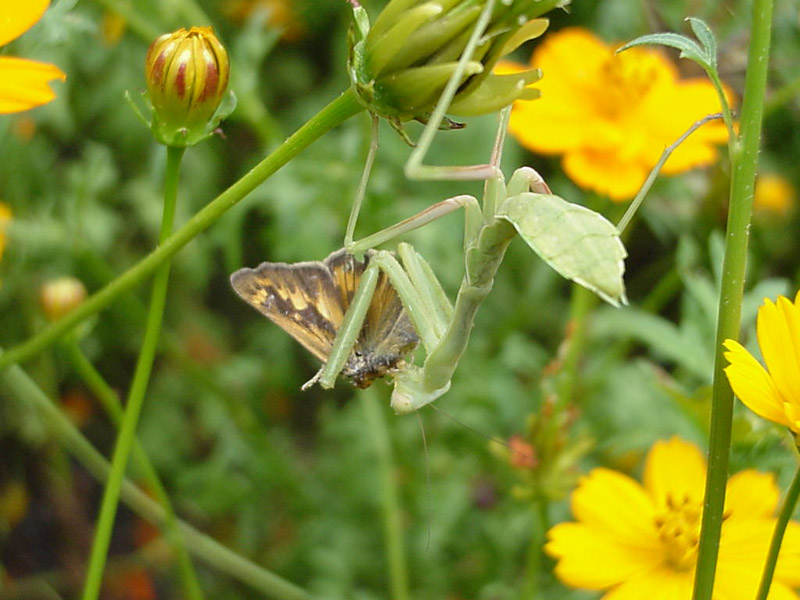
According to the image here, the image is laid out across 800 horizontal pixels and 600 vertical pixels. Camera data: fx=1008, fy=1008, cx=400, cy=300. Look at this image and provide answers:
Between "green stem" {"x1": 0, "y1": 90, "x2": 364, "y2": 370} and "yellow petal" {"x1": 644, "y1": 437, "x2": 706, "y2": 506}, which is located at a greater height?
"green stem" {"x1": 0, "y1": 90, "x2": 364, "y2": 370}

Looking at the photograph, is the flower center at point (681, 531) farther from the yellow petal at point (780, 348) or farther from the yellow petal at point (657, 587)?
the yellow petal at point (780, 348)

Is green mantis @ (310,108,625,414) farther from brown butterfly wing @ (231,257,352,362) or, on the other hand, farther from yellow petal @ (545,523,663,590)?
yellow petal @ (545,523,663,590)

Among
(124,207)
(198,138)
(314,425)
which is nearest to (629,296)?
(314,425)

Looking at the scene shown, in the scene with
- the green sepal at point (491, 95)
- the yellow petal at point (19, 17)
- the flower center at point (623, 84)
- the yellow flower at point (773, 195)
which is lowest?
the yellow flower at point (773, 195)

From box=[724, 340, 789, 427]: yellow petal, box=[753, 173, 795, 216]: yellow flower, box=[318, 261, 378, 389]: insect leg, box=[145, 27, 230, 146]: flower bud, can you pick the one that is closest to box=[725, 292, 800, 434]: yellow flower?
box=[724, 340, 789, 427]: yellow petal

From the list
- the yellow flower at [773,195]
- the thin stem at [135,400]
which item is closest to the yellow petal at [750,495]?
the thin stem at [135,400]

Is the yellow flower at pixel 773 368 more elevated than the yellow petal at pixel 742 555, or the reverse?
the yellow flower at pixel 773 368

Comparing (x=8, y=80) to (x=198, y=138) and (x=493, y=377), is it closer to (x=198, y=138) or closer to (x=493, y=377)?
(x=198, y=138)
